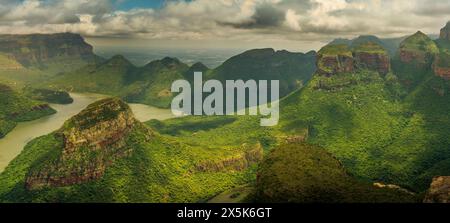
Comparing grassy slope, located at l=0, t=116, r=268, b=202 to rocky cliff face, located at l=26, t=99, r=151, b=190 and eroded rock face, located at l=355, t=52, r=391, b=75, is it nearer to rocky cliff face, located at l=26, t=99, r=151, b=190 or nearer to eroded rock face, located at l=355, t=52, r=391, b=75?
rocky cliff face, located at l=26, t=99, r=151, b=190

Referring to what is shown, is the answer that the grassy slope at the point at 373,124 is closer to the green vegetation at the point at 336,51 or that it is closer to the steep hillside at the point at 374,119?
the steep hillside at the point at 374,119

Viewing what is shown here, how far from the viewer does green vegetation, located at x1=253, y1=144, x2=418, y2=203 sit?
4794 cm

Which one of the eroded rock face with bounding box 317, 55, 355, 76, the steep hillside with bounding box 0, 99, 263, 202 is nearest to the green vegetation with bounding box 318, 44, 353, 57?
the eroded rock face with bounding box 317, 55, 355, 76

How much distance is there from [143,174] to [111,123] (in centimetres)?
1032

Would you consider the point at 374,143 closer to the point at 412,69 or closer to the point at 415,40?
the point at 412,69

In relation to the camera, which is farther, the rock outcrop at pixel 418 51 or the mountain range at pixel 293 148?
the rock outcrop at pixel 418 51

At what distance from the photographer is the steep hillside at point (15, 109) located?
139538 mm

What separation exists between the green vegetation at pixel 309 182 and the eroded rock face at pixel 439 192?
9.63 feet

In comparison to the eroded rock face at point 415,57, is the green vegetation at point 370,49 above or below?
above

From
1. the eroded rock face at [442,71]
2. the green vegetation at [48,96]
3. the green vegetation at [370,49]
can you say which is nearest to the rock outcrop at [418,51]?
the green vegetation at [370,49]

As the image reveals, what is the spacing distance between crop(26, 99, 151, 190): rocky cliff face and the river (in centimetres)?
2781

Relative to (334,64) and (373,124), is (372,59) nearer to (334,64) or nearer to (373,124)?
(334,64)

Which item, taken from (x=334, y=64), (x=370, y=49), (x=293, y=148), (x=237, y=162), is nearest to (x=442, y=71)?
(x=370, y=49)
